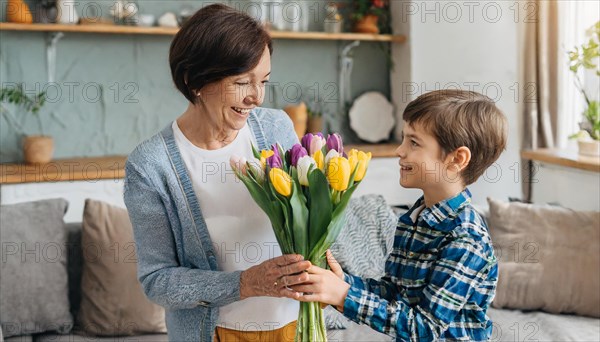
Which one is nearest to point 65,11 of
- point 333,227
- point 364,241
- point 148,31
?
point 148,31

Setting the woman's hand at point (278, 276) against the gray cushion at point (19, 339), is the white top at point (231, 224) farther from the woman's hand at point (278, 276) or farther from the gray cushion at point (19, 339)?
the gray cushion at point (19, 339)

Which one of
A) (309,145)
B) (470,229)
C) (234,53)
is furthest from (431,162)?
(234,53)

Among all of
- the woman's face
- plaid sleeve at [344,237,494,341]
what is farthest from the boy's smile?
the woman's face

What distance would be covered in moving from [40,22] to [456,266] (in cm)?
324

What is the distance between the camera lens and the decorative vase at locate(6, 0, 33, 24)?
3.89 meters

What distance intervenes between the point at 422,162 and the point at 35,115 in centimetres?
315

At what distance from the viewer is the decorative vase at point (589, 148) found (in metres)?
3.34

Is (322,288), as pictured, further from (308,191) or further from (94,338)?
(94,338)

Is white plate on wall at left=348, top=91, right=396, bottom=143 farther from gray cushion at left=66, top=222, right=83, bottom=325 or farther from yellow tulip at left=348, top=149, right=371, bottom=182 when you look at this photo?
yellow tulip at left=348, top=149, right=371, bottom=182

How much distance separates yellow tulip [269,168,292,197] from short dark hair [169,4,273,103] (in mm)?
318

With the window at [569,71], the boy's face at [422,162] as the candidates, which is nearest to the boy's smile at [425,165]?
the boy's face at [422,162]

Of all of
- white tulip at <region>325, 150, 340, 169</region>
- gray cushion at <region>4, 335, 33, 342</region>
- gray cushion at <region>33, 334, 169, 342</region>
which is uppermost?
white tulip at <region>325, 150, 340, 169</region>

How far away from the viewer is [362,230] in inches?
112

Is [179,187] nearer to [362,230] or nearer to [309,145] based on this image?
[309,145]
